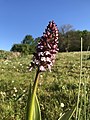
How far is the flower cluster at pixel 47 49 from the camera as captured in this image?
5.65 feet

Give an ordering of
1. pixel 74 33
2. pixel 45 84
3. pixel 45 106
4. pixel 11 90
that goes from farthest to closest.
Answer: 1. pixel 74 33
2. pixel 45 84
3. pixel 11 90
4. pixel 45 106

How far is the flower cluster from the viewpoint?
172cm

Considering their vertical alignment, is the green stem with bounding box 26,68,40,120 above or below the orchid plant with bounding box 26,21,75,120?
below

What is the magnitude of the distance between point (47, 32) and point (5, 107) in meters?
2.93

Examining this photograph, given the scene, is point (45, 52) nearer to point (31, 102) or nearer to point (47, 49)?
point (47, 49)

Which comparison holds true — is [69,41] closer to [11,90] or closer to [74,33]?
[74,33]

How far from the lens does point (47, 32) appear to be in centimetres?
174

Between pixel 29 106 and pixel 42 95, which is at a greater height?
pixel 29 106

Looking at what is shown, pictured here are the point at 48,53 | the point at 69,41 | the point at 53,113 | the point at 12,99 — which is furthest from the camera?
the point at 69,41

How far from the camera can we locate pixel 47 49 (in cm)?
173

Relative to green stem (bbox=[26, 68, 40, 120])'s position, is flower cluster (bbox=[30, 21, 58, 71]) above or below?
above

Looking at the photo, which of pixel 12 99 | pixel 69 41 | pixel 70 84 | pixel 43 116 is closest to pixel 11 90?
pixel 12 99

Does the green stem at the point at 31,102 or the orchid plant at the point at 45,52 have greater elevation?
the orchid plant at the point at 45,52

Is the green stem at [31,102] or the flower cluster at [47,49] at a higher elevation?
the flower cluster at [47,49]
